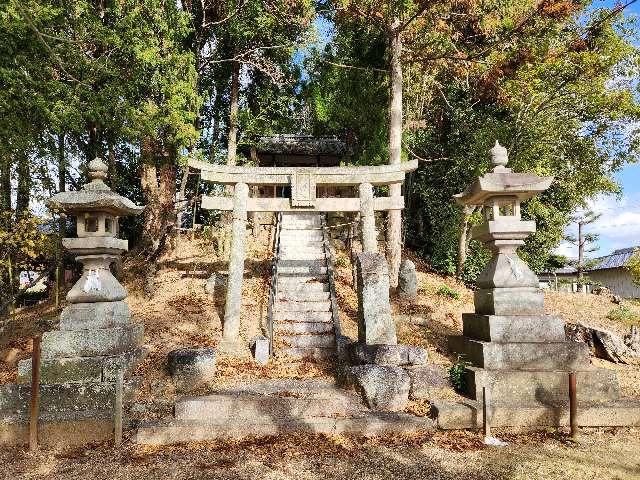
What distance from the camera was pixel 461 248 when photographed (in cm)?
1634

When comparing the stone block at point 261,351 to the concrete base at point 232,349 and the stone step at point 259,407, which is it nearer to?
the concrete base at point 232,349

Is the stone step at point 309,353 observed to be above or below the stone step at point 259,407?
above

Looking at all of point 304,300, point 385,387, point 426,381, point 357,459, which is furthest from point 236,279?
point 357,459

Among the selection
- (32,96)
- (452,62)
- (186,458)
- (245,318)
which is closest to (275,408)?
(186,458)

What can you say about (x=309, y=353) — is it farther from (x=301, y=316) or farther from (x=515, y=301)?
(x=515, y=301)

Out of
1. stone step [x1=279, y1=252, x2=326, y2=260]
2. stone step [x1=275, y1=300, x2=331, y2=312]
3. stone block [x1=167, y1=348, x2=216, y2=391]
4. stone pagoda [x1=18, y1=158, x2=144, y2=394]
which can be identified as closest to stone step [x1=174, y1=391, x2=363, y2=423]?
stone block [x1=167, y1=348, x2=216, y2=391]

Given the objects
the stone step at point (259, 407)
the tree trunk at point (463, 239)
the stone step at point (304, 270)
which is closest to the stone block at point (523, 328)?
the stone step at point (259, 407)

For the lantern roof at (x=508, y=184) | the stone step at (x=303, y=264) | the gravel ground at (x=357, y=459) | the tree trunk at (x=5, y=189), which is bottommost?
the gravel ground at (x=357, y=459)

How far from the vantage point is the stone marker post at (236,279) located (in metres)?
8.78

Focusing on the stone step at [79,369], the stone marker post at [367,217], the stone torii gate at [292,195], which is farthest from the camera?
the stone marker post at [367,217]

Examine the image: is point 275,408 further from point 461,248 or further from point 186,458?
point 461,248

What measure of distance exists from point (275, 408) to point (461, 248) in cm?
1221

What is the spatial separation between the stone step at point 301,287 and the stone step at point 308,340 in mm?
1989

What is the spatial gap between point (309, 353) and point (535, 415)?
4491 millimetres
